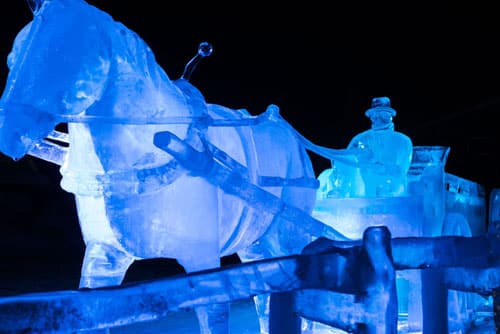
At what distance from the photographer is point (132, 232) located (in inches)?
92.1

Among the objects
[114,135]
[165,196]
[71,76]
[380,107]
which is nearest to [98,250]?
[165,196]

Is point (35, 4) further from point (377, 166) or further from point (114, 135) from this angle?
point (377, 166)

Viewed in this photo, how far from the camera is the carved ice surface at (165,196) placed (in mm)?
1480

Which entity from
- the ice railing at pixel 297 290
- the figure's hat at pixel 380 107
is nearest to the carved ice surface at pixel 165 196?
the ice railing at pixel 297 290

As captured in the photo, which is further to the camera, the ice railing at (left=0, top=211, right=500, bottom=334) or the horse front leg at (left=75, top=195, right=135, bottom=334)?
the horse front leg at (left=75, top=195, right=135, bottom=334)

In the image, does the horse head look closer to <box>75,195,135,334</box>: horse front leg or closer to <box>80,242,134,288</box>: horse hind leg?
<box>75,195,135,334</box>: horse front leg

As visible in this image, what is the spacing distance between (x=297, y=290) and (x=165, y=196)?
96 centimetres

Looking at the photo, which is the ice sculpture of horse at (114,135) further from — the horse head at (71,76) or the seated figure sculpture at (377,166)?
the seated figure sculpture at (377,166)

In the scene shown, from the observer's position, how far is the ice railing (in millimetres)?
1250

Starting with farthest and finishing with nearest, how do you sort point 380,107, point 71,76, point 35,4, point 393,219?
point 380,107
point 393,219
point 35,4
point 71,76

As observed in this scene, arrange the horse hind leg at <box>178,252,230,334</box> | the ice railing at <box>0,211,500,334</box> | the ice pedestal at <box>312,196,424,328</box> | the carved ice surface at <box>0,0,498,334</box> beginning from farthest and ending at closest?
the ice pedestal at <box>312,196,424,328</box>
the horse hind leg at <box>178,252,230,334</box>
the carved ice surface at <box>0,0,498,334</box>
the ice railing at <box>0,211,500,334</box>

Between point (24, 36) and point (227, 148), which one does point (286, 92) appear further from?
point (24, 36)

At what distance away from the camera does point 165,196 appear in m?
2.41

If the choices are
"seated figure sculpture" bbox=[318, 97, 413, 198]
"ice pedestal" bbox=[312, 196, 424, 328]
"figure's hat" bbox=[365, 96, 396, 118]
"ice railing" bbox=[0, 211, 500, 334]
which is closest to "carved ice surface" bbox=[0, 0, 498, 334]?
"ice railing" bbox=[0, 211, 500, 334]
